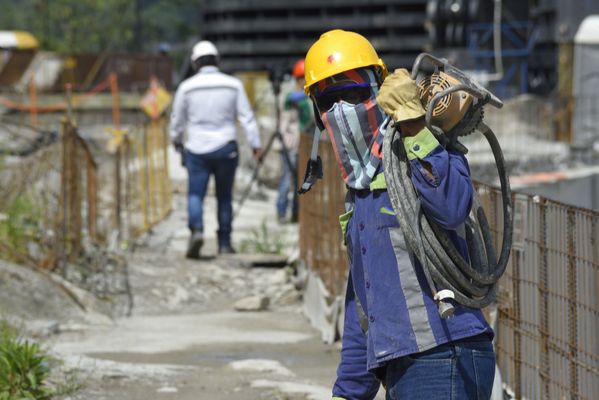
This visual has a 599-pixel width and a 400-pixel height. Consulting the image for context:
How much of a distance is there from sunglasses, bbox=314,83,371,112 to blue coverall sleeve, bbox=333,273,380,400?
0.58 meters

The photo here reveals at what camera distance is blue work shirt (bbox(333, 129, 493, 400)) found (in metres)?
3.86

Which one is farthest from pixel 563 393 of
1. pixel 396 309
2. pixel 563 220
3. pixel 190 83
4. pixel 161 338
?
pixel 190 83

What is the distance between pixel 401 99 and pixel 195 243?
303 inches

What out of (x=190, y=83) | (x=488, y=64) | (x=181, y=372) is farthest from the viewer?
(x=488, y=64)

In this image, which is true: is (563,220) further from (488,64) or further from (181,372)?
(488,64)

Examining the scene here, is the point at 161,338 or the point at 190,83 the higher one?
the point at 190,83

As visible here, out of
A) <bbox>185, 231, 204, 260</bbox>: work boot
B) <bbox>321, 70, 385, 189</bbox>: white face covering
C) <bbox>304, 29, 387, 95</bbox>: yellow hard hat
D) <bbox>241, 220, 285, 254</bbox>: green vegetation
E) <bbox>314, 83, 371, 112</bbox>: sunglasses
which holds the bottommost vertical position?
<bbox>241, 220, 285, 254</bbox>: green vegetation

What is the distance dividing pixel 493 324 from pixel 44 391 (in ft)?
6.88

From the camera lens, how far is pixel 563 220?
5289 mm

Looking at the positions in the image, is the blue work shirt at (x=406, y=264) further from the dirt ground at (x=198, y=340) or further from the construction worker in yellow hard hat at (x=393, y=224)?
the dirt ground at (x=198, y=340)

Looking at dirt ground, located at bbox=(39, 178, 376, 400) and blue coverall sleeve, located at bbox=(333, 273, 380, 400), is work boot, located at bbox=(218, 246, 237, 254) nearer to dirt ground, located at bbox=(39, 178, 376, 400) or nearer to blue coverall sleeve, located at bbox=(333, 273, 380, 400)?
dirt ground, located at bbox=(39, 178, 376, 400)

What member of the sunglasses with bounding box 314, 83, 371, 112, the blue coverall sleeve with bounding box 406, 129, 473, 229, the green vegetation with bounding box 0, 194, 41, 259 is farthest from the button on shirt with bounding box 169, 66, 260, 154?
the blue coverall sleeve with bounding box 406, 129, 473, 229

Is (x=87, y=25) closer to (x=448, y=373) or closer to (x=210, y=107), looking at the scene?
(x=210, y=107)

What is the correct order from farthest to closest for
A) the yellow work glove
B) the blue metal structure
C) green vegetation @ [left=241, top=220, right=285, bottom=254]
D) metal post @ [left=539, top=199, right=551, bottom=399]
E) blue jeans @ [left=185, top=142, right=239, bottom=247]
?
the blue metal structure → green vegetation @ [left=241, top=220, right=285, bottom=254] → blue jeans @ [left=185, top=142, right=239, bottom=247] → metal post @ [left=539, top=199, right=551, bottom=399] → the yellow work glove
